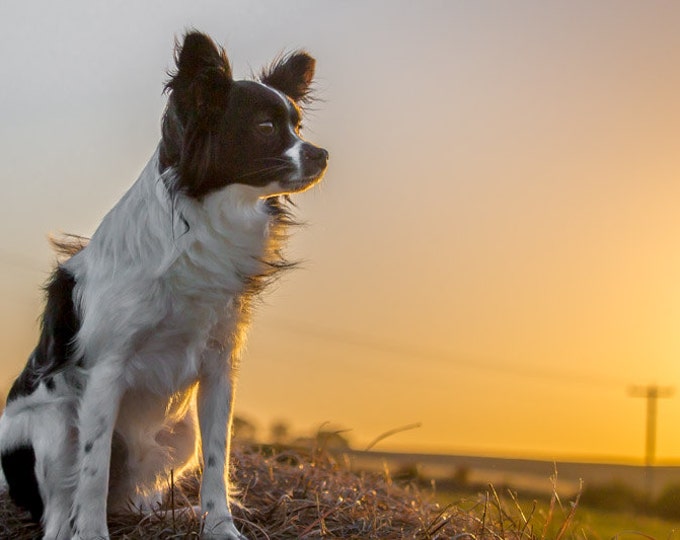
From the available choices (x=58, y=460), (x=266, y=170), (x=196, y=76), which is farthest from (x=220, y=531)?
(x=196, y=76)

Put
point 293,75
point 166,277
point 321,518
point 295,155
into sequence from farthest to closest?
1. point 293,75
2. point 321,518
3. point 295,155
4. point 166,277

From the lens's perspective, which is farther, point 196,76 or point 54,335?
point 54,335

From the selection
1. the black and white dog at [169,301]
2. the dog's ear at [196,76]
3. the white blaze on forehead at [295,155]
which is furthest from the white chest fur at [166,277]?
the dog's ear at [196,76]

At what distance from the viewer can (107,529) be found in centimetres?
497

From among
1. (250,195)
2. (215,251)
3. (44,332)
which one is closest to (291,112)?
(250,195)

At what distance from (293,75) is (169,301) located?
1.74 meters

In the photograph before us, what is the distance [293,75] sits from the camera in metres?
5.87

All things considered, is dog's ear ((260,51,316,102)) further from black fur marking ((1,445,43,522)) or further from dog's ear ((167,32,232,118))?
black fur marking ((1,445,43,522))

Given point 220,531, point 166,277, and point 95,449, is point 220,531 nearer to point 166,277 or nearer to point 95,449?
point 95,449

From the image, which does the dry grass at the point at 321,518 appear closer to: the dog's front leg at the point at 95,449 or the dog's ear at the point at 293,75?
the dog's front leg at the point at 95,449

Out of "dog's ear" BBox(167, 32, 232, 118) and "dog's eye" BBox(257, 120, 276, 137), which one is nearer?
"dog's ear" BBox(167, 32, 232, 118)

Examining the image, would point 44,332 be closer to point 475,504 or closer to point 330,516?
point 330,516

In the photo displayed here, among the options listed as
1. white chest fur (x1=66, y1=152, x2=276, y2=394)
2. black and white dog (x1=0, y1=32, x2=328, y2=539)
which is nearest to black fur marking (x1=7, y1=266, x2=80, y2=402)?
black and white dog (x1=0, y1=32, x2=328, y2=539)

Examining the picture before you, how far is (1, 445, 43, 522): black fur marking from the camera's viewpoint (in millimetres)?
5352
